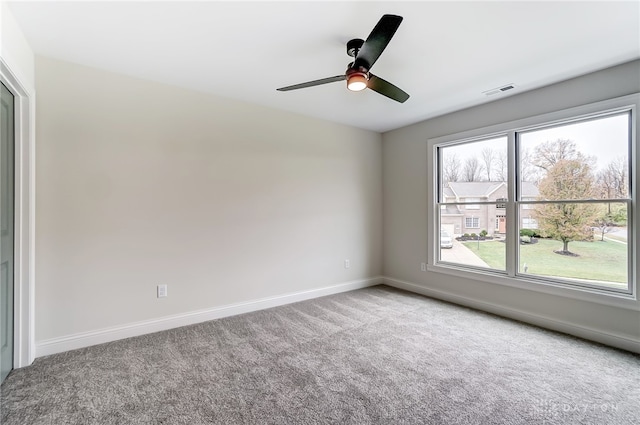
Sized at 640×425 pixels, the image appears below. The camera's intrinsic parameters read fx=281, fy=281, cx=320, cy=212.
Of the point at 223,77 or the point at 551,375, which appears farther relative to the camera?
the point at 223,77

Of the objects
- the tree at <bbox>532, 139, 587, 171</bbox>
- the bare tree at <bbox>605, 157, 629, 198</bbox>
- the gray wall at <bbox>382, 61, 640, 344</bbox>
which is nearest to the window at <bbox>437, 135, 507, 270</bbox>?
the gray wall at <bbox>382, 61, 640, 344</bbox>

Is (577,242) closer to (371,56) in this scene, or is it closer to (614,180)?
(614,180)

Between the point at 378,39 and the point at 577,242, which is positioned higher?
the point at 378,39

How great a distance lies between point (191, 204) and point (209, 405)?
1949 millimetres

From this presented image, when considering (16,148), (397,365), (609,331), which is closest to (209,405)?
Answer: (397,365)

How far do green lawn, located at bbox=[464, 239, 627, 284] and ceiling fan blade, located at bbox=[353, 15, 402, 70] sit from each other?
2781 millimetres

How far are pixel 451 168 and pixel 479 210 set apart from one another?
71 centimetres

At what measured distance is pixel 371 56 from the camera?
6.14ft

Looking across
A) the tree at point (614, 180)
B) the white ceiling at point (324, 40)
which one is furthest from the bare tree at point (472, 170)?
the tree at point (614, 180)

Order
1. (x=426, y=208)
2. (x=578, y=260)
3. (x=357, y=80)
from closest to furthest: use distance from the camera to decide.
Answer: (x=357, y=80) < (x=578, y=260) < (x=426, y=208)

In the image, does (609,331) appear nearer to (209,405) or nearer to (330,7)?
(209,405)

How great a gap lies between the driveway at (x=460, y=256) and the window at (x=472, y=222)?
0.28m

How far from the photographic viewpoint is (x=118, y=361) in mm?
2268

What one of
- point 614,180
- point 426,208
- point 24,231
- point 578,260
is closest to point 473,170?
point 426,208
